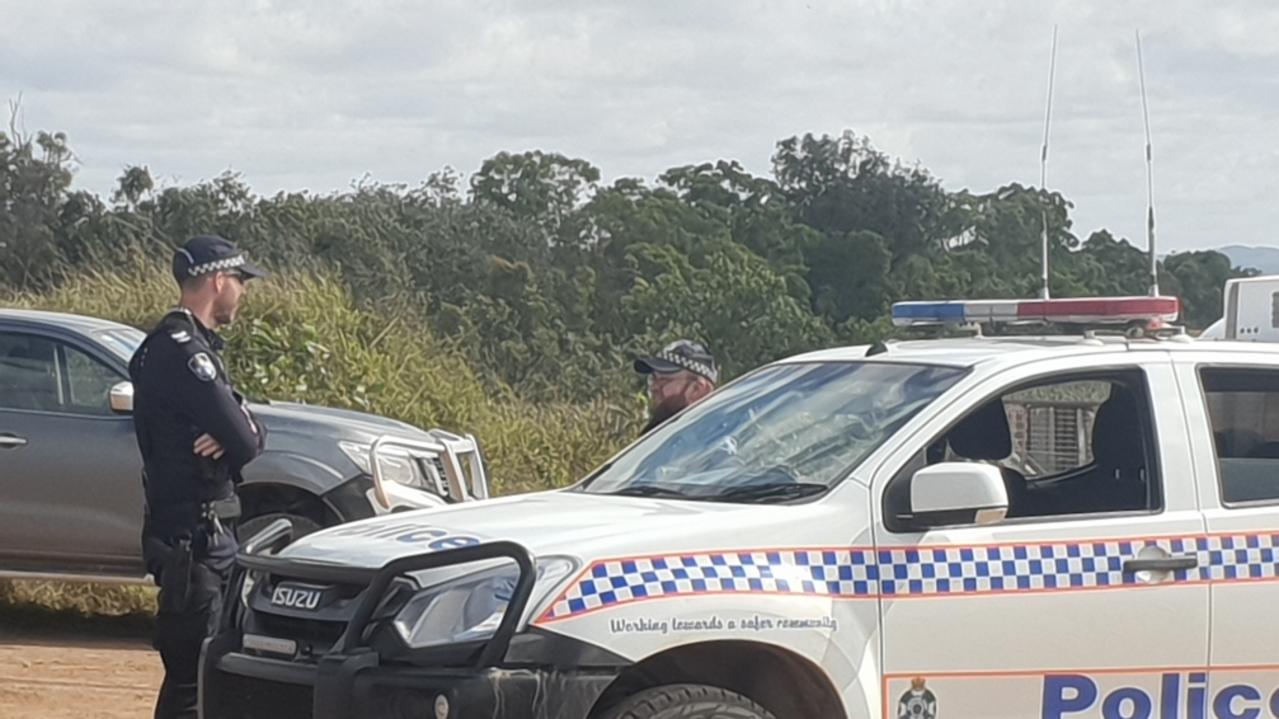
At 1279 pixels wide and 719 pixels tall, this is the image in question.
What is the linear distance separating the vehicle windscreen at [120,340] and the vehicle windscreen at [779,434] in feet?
13.9

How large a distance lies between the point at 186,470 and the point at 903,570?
8.09ft

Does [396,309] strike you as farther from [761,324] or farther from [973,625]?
[761,324]

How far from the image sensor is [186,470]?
6391 millimetres

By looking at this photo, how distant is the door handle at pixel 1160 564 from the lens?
218 inches

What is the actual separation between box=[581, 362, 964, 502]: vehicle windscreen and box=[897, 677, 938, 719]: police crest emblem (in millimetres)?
590

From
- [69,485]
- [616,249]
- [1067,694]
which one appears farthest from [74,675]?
[616,249]

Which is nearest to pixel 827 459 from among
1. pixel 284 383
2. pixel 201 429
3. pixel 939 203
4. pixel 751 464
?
pixel 751 464

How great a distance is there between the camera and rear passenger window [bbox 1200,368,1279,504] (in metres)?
5.82

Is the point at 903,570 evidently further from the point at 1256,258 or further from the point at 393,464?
the point at 1256,258

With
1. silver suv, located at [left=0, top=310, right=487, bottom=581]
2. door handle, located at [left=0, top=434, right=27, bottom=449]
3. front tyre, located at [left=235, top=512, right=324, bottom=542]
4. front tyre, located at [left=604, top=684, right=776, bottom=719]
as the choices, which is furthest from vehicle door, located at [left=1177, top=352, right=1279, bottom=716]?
door handle, located at [left=0, top=434, right=27, bottom=449]

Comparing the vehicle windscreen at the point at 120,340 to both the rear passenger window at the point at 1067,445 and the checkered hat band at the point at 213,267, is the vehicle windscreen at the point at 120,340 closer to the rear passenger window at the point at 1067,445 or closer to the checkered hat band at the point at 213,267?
the checkered hat band at the point at 213,267

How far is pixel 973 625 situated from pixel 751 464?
82cm

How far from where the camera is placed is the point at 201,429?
6.35 metres

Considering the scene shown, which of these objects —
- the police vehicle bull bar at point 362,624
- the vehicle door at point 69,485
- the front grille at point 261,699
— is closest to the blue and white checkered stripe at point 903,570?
the police vehicle bull bar at point 362,624
